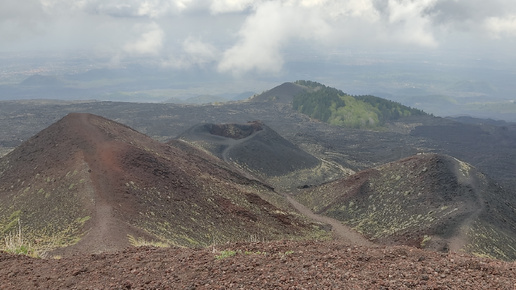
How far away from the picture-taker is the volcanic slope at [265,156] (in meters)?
69.1

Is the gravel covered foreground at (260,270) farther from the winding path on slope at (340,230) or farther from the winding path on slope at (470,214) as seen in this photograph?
the winding path on slope at (340,230)

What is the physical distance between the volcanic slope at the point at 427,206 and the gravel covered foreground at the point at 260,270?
1869 centimetres

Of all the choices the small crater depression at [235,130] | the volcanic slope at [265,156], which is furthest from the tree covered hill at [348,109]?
the volcanic slope at [265,156]

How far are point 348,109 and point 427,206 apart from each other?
120 m

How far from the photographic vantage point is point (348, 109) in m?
156

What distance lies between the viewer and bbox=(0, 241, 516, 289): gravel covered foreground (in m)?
10.5

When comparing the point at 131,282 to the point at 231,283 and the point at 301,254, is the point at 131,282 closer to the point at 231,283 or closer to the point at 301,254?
the point at 231,283

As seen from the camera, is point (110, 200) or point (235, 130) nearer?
point (110, 200)

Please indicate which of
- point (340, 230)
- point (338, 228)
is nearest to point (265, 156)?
point (338, 228)

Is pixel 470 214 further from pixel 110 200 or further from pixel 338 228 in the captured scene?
pixel 110 200

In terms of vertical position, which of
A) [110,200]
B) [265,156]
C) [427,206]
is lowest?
[427,206]

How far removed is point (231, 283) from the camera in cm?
1058

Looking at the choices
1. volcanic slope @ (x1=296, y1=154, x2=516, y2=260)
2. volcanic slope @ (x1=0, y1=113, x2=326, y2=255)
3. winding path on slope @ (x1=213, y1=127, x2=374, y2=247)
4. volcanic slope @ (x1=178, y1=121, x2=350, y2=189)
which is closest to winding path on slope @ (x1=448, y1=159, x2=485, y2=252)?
volcanic slope @ (x1=296, y1=154, x2=516, y2=260)

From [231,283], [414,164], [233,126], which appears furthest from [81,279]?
[233,126]
